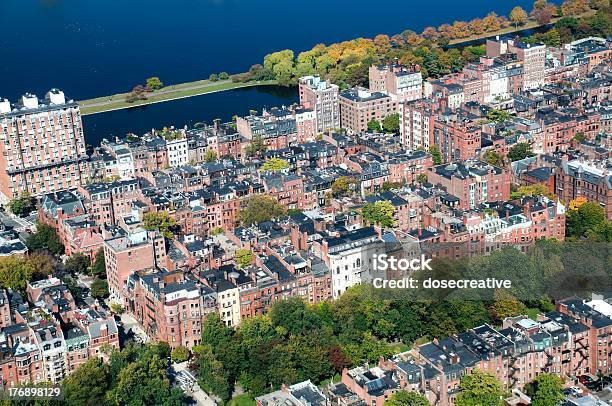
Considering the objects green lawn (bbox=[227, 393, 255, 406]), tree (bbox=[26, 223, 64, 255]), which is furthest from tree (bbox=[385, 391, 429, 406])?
tree (bbox=[26, 223, 64, 255])

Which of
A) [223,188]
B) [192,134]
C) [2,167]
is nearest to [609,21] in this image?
[192,134]

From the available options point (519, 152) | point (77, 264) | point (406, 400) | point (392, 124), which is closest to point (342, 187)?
point (519, 152)

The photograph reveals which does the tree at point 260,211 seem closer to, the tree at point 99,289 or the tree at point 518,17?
the tree at point 99,289

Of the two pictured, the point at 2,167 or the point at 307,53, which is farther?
the point at 307,53

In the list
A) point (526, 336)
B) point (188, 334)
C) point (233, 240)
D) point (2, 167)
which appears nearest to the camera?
point (526, 336)

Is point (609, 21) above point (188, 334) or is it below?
above

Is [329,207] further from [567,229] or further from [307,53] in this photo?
[307,53]

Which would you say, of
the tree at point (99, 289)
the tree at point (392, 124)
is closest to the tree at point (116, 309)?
the tree at point (99, 289)
